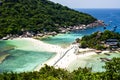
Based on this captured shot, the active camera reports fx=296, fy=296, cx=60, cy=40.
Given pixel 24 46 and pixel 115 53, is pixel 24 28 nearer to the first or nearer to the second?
pixel 24 46

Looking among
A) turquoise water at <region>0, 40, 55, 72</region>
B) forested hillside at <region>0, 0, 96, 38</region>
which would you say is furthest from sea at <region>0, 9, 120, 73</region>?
forested hillside at <region>0, 0, 96, 38</region>

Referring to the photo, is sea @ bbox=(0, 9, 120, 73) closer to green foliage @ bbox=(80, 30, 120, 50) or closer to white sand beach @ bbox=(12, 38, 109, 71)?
white sand beach @ bbox=(12, 38, 109, 71)

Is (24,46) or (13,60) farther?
(24,46)

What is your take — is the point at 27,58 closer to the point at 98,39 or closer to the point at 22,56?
the point at 22,56

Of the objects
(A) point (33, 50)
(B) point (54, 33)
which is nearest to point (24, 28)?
(B) point (54, 33)

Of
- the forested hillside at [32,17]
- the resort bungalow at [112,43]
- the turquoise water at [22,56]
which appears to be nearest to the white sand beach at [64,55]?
the turquoise water at [22,56]

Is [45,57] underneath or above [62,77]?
underneath
